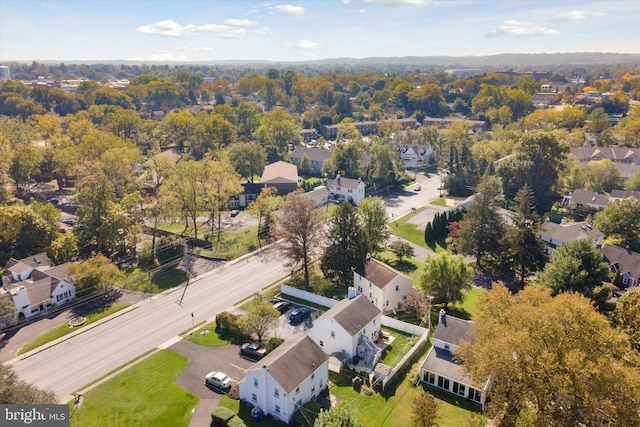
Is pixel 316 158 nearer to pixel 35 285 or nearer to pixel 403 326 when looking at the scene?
pixel 403 326

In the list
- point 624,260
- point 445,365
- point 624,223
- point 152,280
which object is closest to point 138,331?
point 152,280

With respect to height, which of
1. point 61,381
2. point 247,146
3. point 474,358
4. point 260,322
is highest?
point 247,146

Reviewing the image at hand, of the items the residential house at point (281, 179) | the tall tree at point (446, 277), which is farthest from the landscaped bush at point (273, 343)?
the residential house at point (281, 179)

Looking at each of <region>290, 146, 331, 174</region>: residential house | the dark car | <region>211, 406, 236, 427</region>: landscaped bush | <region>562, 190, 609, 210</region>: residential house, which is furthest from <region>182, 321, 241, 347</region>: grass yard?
<region>290, 146, 331, 174</region>: residential house

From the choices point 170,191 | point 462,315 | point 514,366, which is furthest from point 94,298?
point 514,366

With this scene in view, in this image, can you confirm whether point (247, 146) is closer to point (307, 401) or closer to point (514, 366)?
point (307, 401)

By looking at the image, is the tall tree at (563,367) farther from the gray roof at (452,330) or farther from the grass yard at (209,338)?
the grass yard at (209,338)
